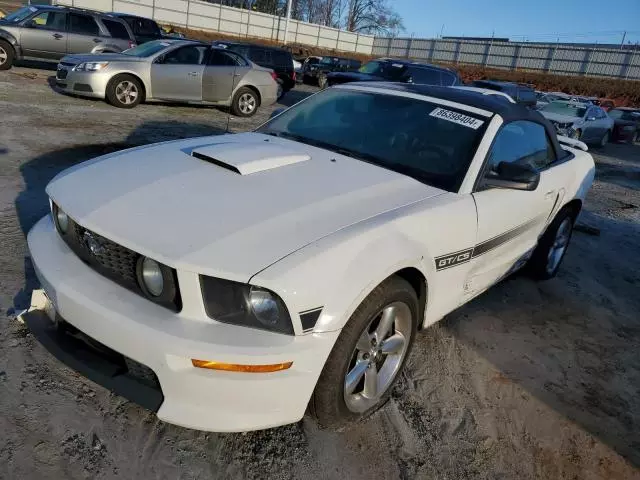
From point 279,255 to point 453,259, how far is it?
119cm

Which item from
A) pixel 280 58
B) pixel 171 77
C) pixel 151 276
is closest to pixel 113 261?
pixel 151 276

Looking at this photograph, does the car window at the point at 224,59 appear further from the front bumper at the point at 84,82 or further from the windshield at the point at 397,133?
the windshield at the point at 397,133

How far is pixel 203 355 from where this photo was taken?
191cm

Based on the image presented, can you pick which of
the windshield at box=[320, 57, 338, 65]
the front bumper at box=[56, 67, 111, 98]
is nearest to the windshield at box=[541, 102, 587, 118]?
the windshield at box=[320, 57, 338, 65]

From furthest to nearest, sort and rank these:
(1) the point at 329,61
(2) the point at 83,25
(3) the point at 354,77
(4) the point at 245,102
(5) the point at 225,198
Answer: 1. (1) the point at 329,61
2. (3) the point at 354,77
3. (2) the point at 83,25
4. (4) the point at 245,102
5. (5) the point at 225,198

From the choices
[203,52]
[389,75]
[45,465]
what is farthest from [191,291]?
[389,75]

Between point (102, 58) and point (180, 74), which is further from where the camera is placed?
point (180, 74)

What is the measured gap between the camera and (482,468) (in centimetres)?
244

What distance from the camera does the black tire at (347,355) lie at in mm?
2195

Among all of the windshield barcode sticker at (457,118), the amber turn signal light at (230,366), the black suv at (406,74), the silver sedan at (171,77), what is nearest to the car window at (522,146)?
the windshield barcode sticker at (457,118)

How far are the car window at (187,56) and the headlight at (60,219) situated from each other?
8651 millimetres

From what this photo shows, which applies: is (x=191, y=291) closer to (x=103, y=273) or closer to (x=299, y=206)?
(x=103, y=273)

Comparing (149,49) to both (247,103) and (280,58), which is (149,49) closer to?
(247,103)

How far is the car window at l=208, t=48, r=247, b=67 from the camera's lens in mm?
11023
